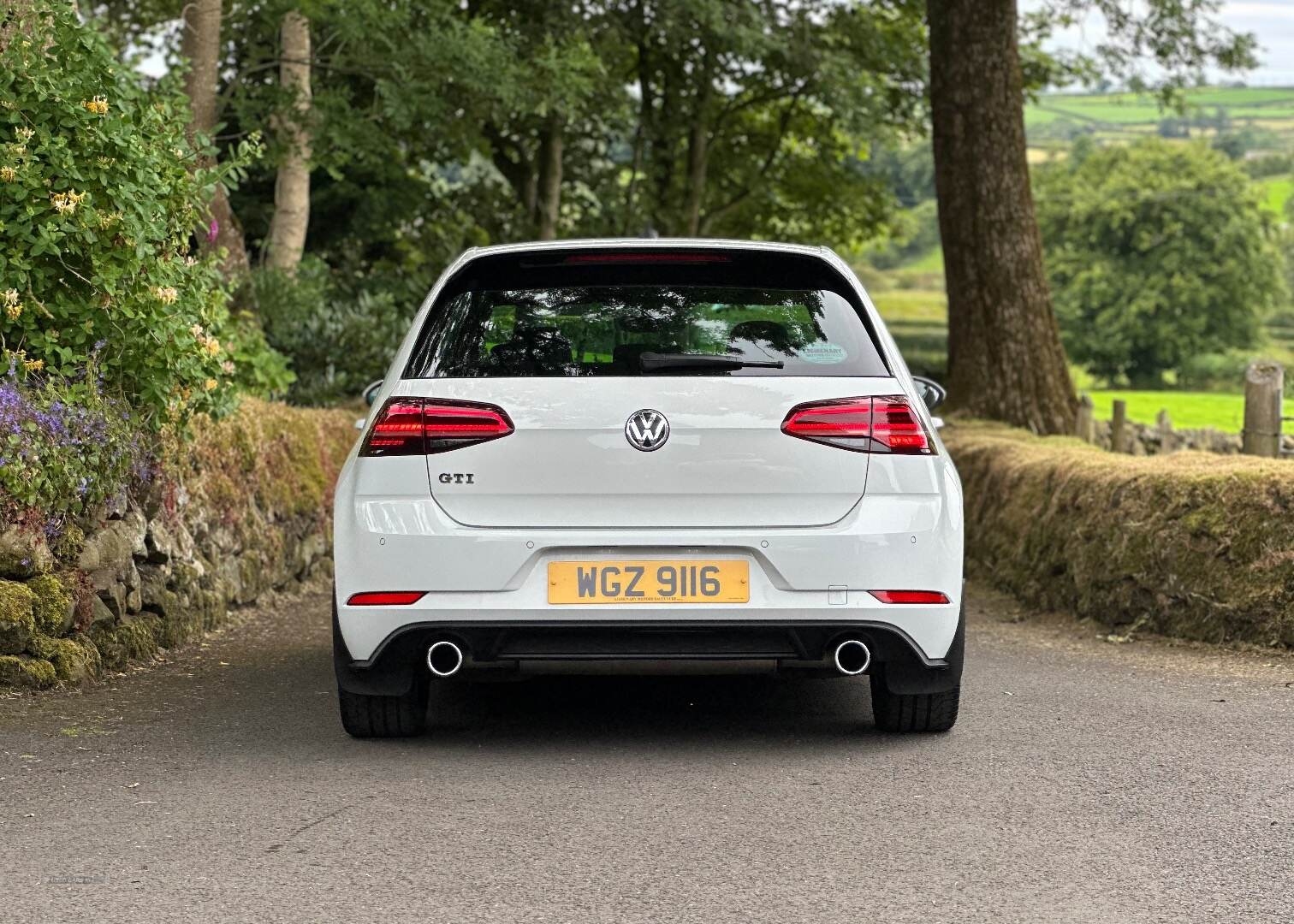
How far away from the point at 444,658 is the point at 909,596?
150 cm

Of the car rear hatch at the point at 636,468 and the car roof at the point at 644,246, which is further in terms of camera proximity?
the car roof at the point at 644,246

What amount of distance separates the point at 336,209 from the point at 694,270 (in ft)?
55.2

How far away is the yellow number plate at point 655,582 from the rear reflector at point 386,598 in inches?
17.4

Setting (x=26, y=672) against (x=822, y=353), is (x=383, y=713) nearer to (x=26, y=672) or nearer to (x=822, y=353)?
(x=26, y=672)

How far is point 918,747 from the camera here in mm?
6152

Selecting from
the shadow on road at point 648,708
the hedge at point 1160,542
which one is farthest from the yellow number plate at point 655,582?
the hedge at point 1160,542

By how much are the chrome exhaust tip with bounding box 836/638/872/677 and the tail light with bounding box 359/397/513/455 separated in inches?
50.5

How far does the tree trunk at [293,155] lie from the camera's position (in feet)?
53.3

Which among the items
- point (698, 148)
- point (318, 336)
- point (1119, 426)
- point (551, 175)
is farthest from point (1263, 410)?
point (698, 148)

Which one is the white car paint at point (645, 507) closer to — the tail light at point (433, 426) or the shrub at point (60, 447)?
the tail light at point (433, 426)

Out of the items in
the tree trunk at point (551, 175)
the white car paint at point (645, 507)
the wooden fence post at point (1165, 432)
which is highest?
the tree trunk at point (551, 175)

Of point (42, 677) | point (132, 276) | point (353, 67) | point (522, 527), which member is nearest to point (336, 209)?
point (353, 67)

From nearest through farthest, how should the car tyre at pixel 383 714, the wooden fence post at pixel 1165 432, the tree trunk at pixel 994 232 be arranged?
1. the car tyre at pixel 383 714
2. the tree trunk at pixel 994 232
3. the wooden fence post at pixel 1165 432

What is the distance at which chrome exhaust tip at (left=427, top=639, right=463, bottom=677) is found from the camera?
18.9ft
